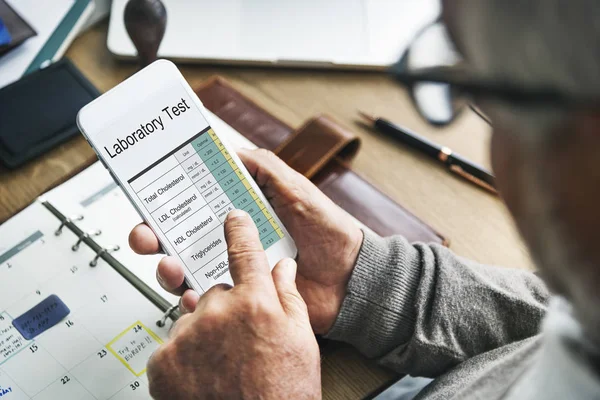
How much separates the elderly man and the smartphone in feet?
0.09

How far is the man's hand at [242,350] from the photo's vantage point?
18.6 inches

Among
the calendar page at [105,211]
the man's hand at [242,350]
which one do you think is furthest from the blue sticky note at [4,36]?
the man's hand at [242,350]

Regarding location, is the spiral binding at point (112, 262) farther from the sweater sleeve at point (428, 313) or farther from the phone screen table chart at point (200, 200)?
the sweater sleeve at point (428, 313)

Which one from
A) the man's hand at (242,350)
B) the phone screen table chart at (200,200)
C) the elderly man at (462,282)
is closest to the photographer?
the elderly man at (462,282)

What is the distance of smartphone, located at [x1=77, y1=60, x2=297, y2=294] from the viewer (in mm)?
572

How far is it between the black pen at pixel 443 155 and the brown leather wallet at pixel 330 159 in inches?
2.9

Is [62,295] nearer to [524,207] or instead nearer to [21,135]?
[21,135]

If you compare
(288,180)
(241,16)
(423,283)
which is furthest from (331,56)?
(423,283)

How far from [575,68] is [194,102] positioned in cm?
41

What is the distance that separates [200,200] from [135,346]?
0.15 metres

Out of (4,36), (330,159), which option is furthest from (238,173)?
(4,36)

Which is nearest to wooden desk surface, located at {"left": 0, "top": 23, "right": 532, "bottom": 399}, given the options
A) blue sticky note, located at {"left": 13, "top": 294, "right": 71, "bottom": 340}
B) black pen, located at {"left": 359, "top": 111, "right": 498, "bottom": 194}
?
black pen, located at {"left": 359, "top": 111, "right": 498, "bottom": 194}

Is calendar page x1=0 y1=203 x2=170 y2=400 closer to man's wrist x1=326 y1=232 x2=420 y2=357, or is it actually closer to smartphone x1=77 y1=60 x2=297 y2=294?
smartphone x1=77 y1=60 x2=297 y2=294

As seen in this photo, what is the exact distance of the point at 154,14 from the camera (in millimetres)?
634
